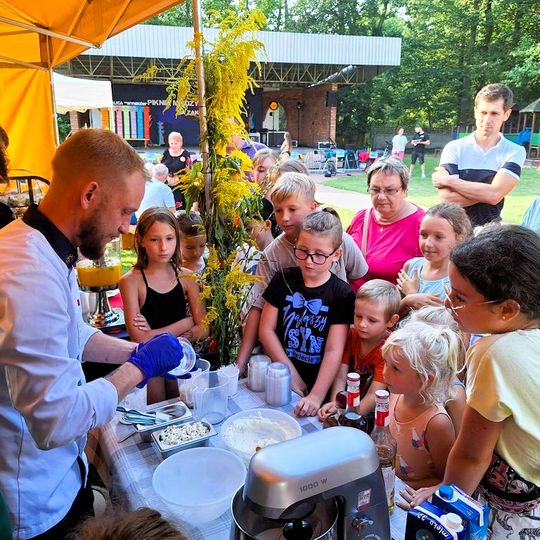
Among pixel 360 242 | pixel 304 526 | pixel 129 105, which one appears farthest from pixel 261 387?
pixel 129 105

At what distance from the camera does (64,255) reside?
1370 mm

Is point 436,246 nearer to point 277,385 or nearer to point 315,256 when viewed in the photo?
point 315,256

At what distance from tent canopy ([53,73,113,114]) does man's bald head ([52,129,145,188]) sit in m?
7.28

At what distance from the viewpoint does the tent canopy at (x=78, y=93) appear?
790 centimetres

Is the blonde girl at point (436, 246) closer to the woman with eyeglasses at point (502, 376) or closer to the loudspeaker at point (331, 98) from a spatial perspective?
the woman with eyeglasses at point (502, 376)

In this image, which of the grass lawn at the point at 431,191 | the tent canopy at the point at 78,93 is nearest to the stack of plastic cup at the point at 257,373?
the tent canopy at the point at 78,93

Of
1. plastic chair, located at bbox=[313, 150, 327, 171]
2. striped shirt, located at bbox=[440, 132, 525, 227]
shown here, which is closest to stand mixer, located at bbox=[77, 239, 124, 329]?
striped shirt, located at bbox=[440, 132, 525, 227]

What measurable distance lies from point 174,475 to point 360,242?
2078mm

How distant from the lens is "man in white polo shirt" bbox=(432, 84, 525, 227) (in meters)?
3.48

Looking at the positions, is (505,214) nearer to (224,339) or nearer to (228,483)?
(224,339)

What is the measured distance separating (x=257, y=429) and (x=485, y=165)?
3007 mm

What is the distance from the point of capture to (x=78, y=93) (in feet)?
27.0

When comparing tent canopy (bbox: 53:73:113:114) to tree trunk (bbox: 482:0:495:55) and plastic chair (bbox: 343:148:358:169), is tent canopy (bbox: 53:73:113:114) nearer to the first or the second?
plastic chair (bbox: 343:148:358:169)

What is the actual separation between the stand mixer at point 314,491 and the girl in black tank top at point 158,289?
5.83 feet
